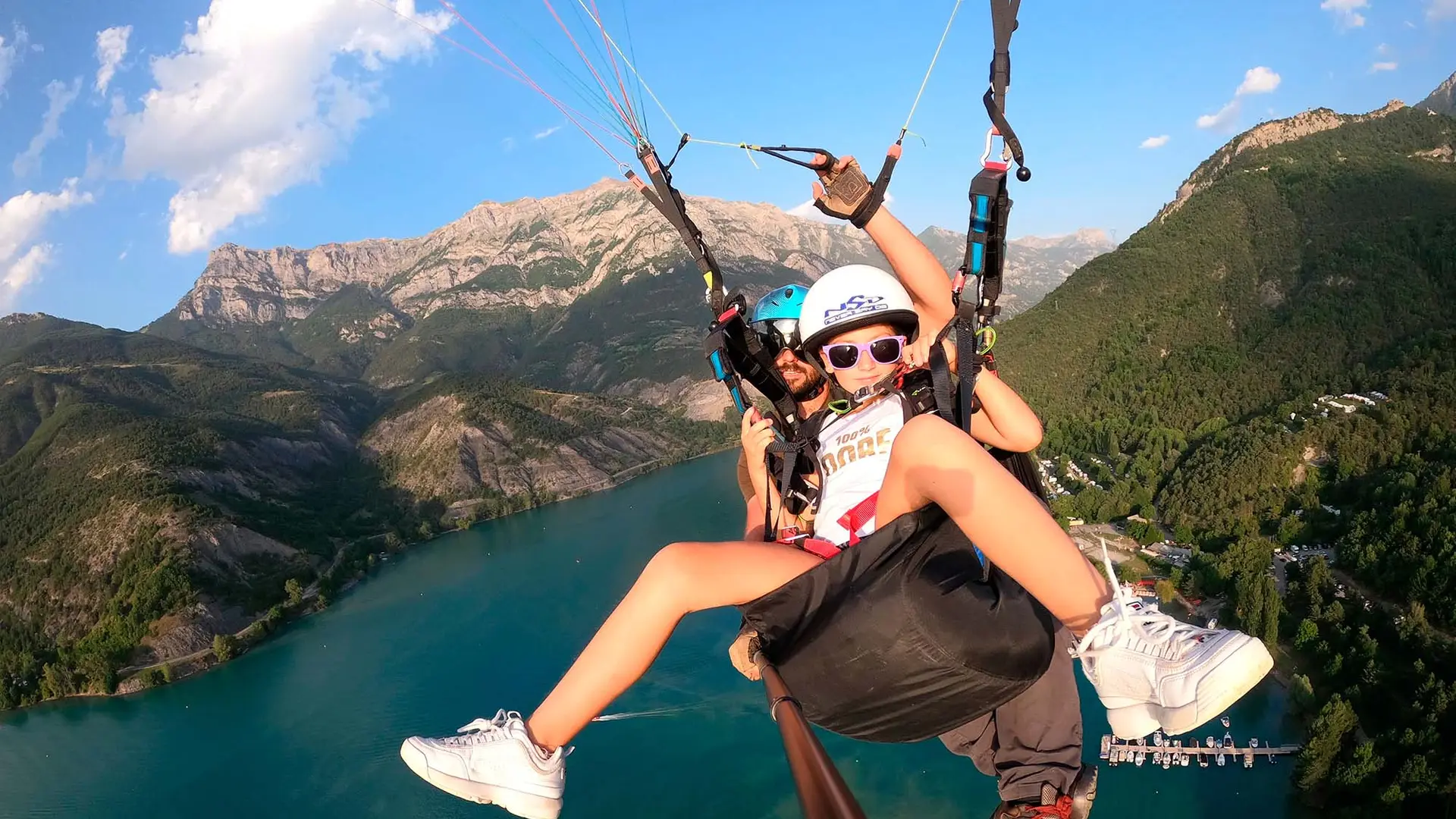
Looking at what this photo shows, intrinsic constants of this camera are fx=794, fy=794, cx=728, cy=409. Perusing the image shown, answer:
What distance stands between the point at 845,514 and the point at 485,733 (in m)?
1.06

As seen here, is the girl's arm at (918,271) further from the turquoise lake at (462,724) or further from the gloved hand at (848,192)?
the turquoise lake at (462,724)

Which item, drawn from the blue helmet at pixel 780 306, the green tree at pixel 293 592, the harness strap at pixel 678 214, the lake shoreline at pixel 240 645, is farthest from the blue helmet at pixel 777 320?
the green tree at pixel 293 592

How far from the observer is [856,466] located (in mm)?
1874

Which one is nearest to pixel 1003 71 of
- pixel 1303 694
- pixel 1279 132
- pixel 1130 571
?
pixel 1303 694

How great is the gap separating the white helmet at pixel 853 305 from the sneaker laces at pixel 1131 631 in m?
0.73

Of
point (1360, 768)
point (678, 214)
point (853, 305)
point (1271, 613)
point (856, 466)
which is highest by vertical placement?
point (678, 214)

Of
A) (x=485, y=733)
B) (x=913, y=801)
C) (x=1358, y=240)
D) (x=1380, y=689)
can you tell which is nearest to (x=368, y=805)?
(x=913, y=801)

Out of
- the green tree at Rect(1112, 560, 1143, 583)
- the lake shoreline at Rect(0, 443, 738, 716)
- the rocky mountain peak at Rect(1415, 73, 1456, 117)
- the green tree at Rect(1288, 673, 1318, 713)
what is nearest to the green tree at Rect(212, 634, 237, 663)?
the lake shoreline at Rect(0, 443, 738, 716)

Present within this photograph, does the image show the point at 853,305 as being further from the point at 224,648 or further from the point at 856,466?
the point at 224,648

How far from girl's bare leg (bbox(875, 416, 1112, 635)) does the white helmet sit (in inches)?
16.8

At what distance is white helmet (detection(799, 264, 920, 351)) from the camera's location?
1954 mm

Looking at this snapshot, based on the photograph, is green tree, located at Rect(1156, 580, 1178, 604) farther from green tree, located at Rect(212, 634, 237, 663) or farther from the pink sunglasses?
green tree, located at Rect(212, 634, 237, 663)

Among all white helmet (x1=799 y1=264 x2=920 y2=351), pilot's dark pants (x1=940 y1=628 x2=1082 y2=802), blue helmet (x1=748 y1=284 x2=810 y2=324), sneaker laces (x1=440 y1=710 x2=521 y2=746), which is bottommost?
pilot's dark pants (x1=940 y1=628 x2=1082 y2=802)

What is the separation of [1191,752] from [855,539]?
61.5 ft
